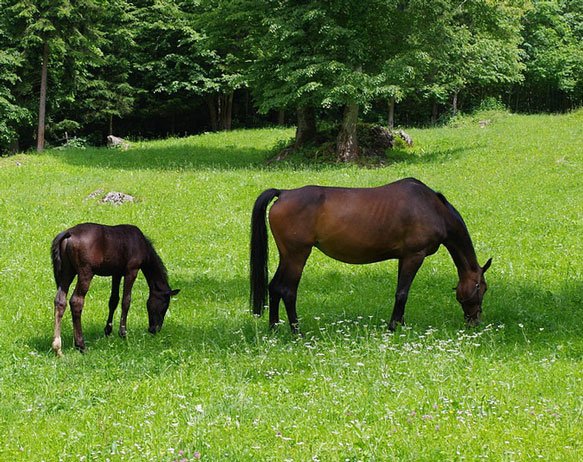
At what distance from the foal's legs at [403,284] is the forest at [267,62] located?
15.7 meters

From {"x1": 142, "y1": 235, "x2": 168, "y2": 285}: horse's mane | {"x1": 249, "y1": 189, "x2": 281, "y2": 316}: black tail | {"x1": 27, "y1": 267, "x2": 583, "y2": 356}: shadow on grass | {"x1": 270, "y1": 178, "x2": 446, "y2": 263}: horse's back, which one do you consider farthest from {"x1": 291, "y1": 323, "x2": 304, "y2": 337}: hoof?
{"x1": 142, "y1": 235, "x2": 168, "y2": 285}: horse's mane

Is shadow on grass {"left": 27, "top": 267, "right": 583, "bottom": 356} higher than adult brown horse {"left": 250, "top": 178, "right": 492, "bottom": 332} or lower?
lower

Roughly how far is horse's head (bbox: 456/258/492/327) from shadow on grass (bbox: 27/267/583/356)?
0.18m

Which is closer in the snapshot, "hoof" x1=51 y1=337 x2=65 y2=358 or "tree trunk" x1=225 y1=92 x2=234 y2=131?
"hoof" x1=51 y1=337 x2=65 y2=358

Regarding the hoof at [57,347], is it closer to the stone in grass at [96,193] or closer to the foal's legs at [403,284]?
the foal's legs at [403,284]

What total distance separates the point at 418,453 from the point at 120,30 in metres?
41.7

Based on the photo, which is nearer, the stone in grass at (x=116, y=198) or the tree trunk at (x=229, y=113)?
the stone in grass at (x=116, y=198)

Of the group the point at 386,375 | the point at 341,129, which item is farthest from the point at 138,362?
the point at 341,129

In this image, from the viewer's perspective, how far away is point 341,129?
2833 centimetres

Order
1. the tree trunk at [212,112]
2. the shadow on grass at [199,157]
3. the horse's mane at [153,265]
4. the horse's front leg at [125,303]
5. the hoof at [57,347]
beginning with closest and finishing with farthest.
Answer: the hoof at [57,347] → the horse's front leg at [125,303] → the horse's mane at [153,265] → the shadow on grass at [199,157] → the tree trunk at [212,112]

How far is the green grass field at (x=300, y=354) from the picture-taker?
18.9 feet

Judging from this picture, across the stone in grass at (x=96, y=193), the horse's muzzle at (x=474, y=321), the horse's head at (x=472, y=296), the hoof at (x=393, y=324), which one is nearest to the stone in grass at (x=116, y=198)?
the stone in grass at (x=96, y=193)

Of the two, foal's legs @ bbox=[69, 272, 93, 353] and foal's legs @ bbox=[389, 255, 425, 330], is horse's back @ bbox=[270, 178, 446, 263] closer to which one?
foal's legs @ bbox=[389, 255, 425, 330]

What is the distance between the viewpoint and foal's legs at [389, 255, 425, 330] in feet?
32.9
